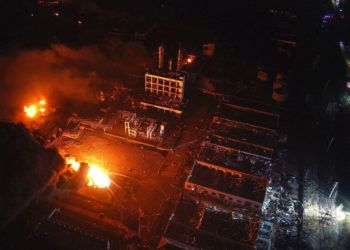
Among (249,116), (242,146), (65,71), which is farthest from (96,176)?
(249,116)

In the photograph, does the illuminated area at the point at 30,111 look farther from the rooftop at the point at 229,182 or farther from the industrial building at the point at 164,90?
the rooftop at the point at 229,182

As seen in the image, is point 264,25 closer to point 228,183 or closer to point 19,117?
point 228,183

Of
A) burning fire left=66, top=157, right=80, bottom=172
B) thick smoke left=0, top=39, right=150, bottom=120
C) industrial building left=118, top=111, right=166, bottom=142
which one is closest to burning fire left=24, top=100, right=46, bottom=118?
thick smoke left=0, top=39, right=150, bottom=120

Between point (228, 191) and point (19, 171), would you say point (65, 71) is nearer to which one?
point (19, 171)

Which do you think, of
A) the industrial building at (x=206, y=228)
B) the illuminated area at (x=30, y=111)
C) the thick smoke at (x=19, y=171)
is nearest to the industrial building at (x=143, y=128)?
the industrial building at (x=206, y=228)

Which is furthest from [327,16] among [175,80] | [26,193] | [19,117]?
[26,193]
